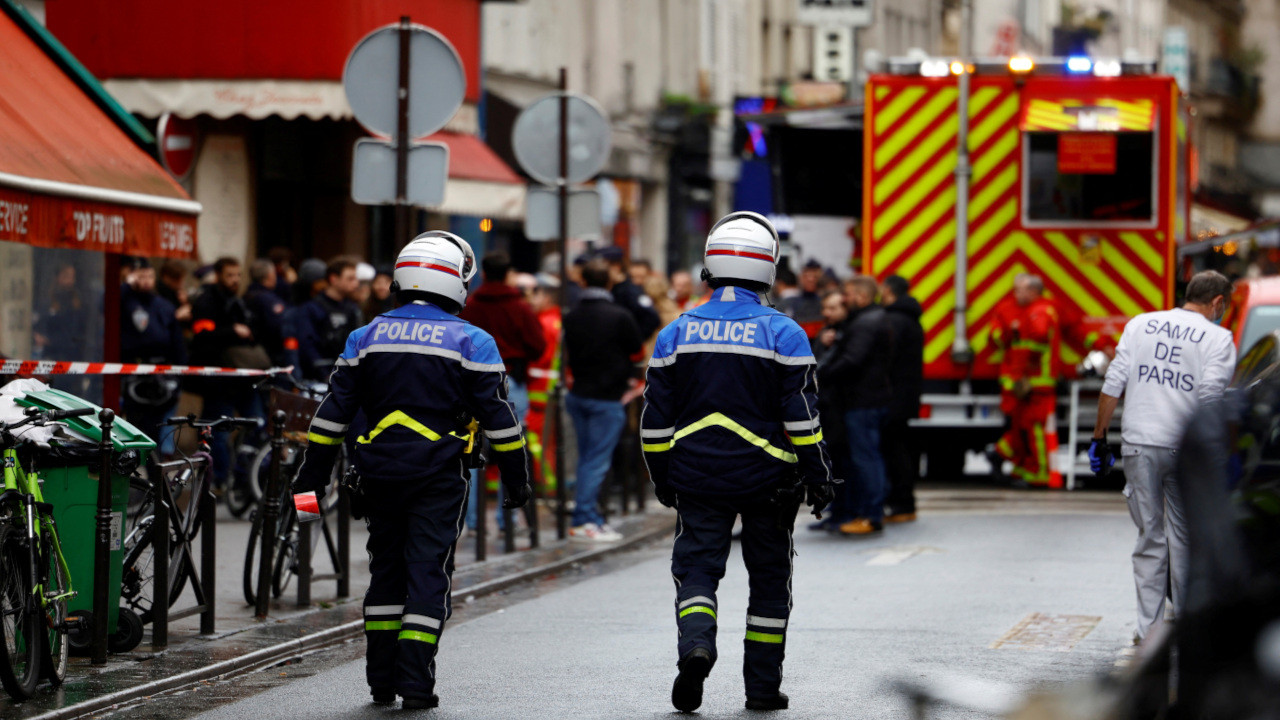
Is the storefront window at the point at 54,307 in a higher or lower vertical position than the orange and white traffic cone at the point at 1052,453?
higher

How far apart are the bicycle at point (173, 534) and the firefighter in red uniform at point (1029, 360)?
8063 millimetres

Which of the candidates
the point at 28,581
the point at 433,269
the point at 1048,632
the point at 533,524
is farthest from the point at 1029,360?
the point at 28,581

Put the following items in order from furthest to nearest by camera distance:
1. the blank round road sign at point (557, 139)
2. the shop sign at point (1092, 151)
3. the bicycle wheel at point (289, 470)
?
the shop sign at point (1092, 151) < the blank round road sign at point (557, 139) < the bicycle wheel at point (289, 470)

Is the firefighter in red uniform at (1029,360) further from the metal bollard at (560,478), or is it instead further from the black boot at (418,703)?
the black boot at (418,703)

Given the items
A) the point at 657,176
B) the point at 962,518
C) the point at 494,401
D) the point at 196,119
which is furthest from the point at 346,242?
the point at 494,401

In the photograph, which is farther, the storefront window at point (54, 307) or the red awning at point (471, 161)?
the red awning at point (471, 161)

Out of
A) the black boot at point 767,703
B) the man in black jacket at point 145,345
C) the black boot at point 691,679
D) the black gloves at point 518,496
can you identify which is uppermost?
the man in black jacket at point 145,345

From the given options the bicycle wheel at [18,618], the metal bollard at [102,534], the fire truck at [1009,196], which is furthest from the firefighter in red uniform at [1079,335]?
the bicycle wheel at [18,618]

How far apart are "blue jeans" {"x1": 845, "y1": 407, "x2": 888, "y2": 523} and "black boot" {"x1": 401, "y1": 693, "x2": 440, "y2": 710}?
21.8 ft

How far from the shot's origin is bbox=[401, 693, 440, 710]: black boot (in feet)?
23.9

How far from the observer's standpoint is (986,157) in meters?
16.4

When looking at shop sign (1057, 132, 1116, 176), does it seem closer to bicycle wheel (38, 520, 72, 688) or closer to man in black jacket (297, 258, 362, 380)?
man in black jacket (297, 258, 362, 380)

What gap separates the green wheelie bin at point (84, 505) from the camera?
26.2 feet

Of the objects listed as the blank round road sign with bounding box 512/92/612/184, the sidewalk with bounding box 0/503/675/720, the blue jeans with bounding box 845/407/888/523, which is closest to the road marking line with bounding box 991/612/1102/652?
the sidewalk with bounding box 0/503/675/720
